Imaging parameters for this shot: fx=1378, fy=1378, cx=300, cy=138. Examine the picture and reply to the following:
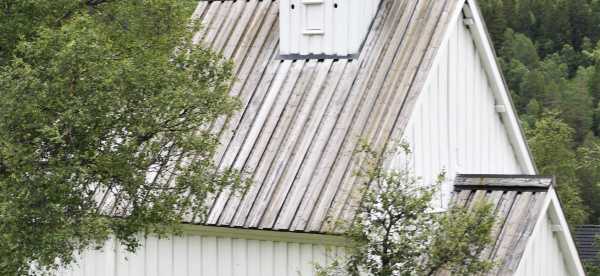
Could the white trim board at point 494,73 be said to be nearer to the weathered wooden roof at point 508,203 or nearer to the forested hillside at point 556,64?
the weathered wooden roof at point 508,203

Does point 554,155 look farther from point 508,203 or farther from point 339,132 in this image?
point 339,132

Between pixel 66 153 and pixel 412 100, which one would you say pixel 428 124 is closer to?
pixel 412 100

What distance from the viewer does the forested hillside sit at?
5949cm

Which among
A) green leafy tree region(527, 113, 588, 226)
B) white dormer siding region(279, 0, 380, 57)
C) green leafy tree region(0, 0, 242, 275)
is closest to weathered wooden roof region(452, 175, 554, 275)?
white dormer siding region(279, 0, 380, 57)

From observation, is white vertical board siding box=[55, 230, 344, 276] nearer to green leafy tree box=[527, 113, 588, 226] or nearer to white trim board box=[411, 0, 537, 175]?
white trim board box=[411, 0, 537, 175]

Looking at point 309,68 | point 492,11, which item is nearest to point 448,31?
point 309,68

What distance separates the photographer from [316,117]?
18.9 m

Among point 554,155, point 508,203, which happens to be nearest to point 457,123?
point 508,203

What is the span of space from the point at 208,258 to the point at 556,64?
170 ft

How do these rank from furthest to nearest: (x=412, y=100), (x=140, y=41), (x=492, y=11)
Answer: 1. (x=492, y=11)
2. (x=412, y=100)
3. (x=140, y=41)

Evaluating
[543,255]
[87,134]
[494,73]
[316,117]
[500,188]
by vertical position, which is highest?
[494,73]

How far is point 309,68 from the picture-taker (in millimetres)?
19766

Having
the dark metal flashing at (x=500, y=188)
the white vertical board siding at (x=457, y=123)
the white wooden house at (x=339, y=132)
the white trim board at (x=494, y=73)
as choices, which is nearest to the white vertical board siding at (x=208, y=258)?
the white wooden house at (x=339, y=132)

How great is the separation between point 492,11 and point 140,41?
188 feet
